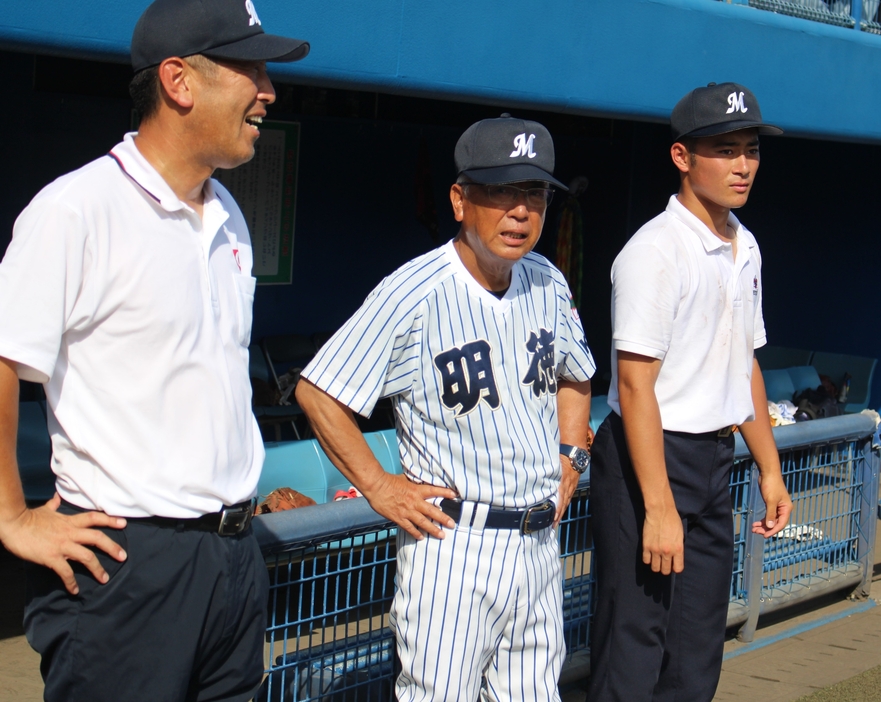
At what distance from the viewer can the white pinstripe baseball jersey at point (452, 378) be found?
2402 mm

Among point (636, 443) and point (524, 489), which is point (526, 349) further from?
point (636, 443)

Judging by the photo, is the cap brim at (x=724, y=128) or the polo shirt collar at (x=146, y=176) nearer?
the polo shirt collar at (x=146, y=176)

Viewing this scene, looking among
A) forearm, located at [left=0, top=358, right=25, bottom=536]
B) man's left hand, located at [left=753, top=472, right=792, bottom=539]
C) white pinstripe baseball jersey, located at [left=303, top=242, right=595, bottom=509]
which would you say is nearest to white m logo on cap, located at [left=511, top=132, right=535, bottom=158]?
white pinstripe baseball jersey, located at [left=303, top=242, right=595, bottom=509]

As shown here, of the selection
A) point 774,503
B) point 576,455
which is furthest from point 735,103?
point 774,503

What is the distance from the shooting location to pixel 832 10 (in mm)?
7582

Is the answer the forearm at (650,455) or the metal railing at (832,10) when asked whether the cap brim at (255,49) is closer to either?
the forearm at (650,455)

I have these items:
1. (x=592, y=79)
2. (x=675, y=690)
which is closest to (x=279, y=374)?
(x=592, y=79)

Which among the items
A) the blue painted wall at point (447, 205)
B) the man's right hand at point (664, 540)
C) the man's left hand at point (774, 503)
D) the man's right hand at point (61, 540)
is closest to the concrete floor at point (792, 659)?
the man's left hand at point (774, 503)

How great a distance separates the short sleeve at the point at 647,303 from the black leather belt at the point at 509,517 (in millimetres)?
628

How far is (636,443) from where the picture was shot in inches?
112

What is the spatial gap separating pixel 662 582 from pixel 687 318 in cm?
79

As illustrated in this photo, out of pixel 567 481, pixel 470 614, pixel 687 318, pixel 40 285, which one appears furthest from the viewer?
pixel 687 318

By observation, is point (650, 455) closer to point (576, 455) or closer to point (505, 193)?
point (576, 455)

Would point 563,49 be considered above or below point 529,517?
above
